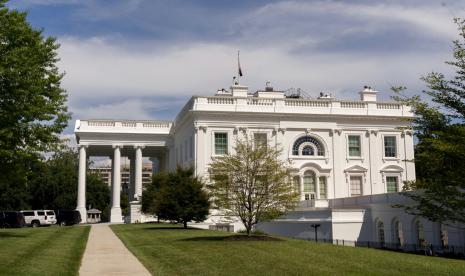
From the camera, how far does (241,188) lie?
2944 centimetres

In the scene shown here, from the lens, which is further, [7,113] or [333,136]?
[333,136]

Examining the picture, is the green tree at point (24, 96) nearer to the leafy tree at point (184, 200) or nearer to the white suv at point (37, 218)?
the leafy tree at point (184, 200)

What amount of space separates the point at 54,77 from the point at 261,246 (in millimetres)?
13631

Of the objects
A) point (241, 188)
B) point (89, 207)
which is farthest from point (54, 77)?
point (89, 207)

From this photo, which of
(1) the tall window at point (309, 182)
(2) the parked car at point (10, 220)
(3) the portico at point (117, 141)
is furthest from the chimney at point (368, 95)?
(2) the parked car at point (10, 220)

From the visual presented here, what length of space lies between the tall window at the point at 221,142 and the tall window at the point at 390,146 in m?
16.3

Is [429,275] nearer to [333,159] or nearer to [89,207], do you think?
[333,159]

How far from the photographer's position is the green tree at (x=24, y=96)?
86.7 ft

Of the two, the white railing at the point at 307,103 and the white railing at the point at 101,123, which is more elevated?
the white railing at the point at 307,103

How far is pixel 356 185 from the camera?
5591 cm

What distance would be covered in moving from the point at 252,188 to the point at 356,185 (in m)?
28.9

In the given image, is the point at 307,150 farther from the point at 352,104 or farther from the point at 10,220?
the point at 10,220

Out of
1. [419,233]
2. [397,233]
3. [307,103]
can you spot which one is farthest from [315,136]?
[419,233]

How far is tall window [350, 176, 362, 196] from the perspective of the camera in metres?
55.8
